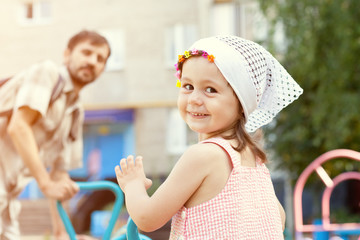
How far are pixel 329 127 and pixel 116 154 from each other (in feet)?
26.0

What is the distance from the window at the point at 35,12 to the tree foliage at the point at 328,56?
324 inches

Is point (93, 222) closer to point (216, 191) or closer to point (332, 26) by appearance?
point (332, 26)

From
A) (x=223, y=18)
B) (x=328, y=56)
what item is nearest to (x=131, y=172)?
(x=328, y=56)

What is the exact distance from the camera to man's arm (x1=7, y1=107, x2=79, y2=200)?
2410 mm

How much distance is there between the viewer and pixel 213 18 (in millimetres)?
15102

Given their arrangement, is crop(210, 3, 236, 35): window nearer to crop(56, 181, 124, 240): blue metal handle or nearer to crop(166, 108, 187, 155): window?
crop(166, 108, 187, 155): window

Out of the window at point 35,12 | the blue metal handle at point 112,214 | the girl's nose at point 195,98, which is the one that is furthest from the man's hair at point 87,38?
the window at point 35,12

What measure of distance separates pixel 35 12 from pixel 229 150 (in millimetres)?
16703

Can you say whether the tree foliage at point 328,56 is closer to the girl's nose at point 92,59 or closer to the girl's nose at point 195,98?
the girl's nose at point 92,59

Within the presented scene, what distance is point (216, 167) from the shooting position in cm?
143

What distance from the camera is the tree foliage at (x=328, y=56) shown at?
9422 millimetres

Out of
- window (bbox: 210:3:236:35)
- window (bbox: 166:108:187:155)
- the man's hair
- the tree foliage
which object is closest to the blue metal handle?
the man's hair

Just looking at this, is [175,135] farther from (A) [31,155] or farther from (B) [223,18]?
(A) [31,155]

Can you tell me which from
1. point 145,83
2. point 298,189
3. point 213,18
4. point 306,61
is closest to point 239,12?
point 213,18
